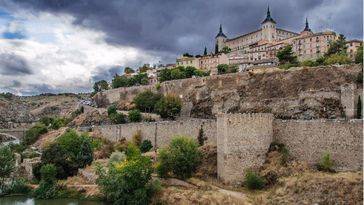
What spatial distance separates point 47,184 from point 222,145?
1666 centimetres

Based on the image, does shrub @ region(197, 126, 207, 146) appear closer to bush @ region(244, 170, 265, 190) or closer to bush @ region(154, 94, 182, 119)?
bush @ region(244, 170, 265, 190)

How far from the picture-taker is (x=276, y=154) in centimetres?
3172

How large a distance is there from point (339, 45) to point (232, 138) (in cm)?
4159

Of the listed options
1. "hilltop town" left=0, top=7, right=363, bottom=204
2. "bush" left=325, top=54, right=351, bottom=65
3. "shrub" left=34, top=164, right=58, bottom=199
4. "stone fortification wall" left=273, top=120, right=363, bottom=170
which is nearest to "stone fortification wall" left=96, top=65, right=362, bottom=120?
"hilltop town" left=0, top=7, right=363, bottom=204

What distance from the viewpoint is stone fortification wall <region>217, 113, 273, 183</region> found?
102ft

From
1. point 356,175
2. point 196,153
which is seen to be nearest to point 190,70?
point 196,153

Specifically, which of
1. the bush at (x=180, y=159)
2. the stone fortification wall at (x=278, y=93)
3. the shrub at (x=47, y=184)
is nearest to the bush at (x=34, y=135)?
the stone fortification wall at (x=278, y=93)

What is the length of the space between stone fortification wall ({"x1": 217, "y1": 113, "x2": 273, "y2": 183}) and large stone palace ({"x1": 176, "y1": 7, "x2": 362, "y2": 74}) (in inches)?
1806

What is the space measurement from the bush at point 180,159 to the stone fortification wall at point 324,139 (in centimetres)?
581

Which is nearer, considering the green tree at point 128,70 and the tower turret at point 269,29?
the tower turret at point 269,29

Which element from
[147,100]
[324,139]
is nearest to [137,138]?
[147,100]

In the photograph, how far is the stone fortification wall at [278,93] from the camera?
148ft

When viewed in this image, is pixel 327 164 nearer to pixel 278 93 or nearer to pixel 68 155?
pixel 68 155

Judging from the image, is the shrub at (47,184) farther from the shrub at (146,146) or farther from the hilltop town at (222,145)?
the shrub at (146,146)
